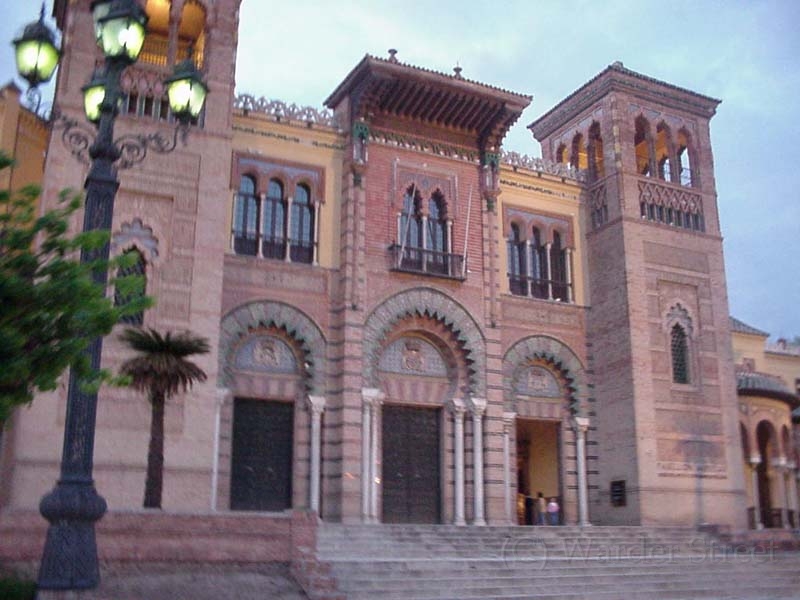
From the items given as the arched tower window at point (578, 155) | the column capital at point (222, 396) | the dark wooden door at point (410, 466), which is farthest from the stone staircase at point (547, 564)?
the arched tower window at point (578, 155)

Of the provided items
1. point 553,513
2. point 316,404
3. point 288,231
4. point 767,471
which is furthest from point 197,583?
point 767,471

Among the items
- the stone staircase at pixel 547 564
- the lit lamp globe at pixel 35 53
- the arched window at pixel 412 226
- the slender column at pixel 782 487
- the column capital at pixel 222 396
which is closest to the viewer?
the lit lamp globe at pixel 35 53

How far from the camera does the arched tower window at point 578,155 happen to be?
83.1 feet

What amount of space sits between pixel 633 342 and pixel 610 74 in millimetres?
7058

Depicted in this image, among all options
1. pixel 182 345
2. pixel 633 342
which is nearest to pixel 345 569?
pixel 182 345

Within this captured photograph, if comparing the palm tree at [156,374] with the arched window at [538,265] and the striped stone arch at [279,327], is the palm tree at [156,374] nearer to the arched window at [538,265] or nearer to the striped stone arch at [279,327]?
the striped stone arch at [279,327]

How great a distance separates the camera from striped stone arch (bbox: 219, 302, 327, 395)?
746 inches

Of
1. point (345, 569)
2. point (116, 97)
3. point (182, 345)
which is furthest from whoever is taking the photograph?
point (182, 345)

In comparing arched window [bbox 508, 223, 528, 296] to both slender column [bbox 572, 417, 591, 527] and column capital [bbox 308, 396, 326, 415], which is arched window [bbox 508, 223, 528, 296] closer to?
slender column [bbox 572, 417, 591, 527]

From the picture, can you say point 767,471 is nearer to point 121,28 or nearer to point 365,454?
point 365,454

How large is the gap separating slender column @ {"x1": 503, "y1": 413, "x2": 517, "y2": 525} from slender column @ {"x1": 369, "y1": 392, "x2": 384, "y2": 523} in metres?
3.03

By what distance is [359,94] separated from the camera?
20.9m

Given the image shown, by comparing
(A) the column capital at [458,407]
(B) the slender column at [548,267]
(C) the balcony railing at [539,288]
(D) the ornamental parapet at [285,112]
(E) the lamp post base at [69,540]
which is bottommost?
(E) the lamp post base at [69,540]

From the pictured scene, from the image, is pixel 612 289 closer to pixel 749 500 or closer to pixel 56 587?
pixel 749 500
